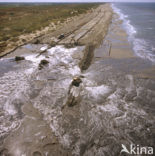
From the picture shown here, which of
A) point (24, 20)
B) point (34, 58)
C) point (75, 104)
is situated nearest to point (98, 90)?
point (75, 104)

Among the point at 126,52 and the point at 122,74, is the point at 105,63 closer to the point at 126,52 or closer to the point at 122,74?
the point at 122,74

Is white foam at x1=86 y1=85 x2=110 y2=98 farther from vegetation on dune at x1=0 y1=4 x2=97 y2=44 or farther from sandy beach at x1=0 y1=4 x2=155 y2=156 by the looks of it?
vegetation on dune at x1=0 y1=4 x2=97 y2=44

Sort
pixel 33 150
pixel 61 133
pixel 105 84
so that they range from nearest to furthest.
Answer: pixel 33 150 < pixel 61 133 < pixel 105 84

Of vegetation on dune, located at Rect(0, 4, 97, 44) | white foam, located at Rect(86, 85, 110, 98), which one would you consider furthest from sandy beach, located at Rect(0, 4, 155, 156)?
vegetation on dune, located at Rect(0, 4, 97, 44)

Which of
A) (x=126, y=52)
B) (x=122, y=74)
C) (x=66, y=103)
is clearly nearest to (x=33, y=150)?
(x=66, y=103)

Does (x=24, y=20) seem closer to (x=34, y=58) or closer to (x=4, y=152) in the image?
(x=34, y=58)

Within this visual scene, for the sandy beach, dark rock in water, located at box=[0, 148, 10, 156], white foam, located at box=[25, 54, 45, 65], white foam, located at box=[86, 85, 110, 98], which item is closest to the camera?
dark rock in water, located at box=[0, 148, 10, 156]

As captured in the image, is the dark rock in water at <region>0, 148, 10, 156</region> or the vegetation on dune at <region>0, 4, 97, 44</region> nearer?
the dark rock in water at <region>0, 148, 10, 156</region>

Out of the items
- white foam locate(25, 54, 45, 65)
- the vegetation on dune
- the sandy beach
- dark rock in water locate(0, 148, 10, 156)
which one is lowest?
dark rock in water locate(0, 148, 10, 156)

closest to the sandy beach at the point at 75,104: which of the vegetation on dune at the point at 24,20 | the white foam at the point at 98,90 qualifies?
the white foam at the point at 98,90

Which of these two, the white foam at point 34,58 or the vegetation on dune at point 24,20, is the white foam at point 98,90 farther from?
the vegetation on dune at point 24,20

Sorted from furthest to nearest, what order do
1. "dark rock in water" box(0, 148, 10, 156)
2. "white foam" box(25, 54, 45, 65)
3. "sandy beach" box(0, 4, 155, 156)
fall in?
"white foam" box(25, 54, 45, 65) → "sandy beach" box(0, 4, 155, 156) → "dark rock in water" box(0, 148, 10, 156)
